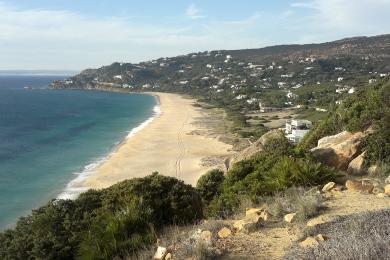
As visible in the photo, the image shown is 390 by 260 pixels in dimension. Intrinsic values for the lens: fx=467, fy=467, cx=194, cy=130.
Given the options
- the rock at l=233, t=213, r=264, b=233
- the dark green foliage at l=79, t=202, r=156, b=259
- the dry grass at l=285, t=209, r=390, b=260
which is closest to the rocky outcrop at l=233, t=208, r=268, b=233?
the rock at l=233, t=213, r=264, b=233

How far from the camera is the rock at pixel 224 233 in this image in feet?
21.5

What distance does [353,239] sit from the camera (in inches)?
193

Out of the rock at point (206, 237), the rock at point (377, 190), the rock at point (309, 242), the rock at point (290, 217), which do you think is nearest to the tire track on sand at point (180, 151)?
the rock at point (377, 190)

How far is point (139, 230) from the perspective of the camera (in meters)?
7.70

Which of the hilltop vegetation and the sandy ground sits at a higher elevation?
the hilltop vegetation

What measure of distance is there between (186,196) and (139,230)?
2998mm

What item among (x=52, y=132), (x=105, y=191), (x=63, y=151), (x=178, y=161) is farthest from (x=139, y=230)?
(x=52, y=132)

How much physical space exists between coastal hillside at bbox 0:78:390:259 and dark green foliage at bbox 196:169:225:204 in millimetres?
34

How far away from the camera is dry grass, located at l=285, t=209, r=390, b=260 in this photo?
4.45m

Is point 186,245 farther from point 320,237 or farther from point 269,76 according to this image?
point 269,76

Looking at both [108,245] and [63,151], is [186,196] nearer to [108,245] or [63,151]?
[108,245]

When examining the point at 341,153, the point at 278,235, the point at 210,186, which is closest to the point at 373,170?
the point at 341,153

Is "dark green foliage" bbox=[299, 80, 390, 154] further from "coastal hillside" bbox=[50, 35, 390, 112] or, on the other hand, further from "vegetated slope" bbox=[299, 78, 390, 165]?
"coastal hillside" bbox=[50, 35, 390, 112]

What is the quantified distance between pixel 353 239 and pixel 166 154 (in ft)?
122
